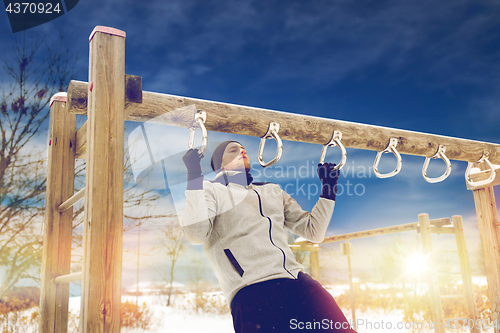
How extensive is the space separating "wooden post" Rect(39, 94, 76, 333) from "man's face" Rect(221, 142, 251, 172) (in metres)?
0.92

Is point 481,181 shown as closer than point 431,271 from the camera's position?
Yes

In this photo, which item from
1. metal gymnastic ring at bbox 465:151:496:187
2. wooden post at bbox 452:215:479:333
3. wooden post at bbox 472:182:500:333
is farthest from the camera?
wooden post at bbox 452:215:479:333

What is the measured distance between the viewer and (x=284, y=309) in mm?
1585

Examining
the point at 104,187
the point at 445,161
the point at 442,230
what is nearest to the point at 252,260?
the point at 104,187

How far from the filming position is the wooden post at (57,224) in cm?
206

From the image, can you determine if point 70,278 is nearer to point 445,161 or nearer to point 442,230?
point 445,161

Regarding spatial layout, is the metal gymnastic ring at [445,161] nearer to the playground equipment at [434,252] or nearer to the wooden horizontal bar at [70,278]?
the wooden horizontal bar at [70,278]

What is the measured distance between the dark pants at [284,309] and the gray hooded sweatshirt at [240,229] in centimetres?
5

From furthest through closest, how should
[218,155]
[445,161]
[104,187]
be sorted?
[445,161] → [218,155] → [104,187]

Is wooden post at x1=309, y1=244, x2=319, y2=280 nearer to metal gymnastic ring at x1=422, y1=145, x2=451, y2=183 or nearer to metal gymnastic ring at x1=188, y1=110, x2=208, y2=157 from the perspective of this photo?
metal gymnastic ring at x1=422, y1=145, x2=451, y2=183

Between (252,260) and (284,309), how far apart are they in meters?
0.25

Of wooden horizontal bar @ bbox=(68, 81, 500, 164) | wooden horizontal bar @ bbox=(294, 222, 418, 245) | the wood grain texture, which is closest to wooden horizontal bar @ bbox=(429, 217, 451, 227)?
wooden horizontal bar @ bbox=(294, 222, 418, 245)

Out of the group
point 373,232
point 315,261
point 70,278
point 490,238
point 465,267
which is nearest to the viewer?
point 70,278

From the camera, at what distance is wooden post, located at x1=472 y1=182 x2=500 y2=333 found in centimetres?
295
